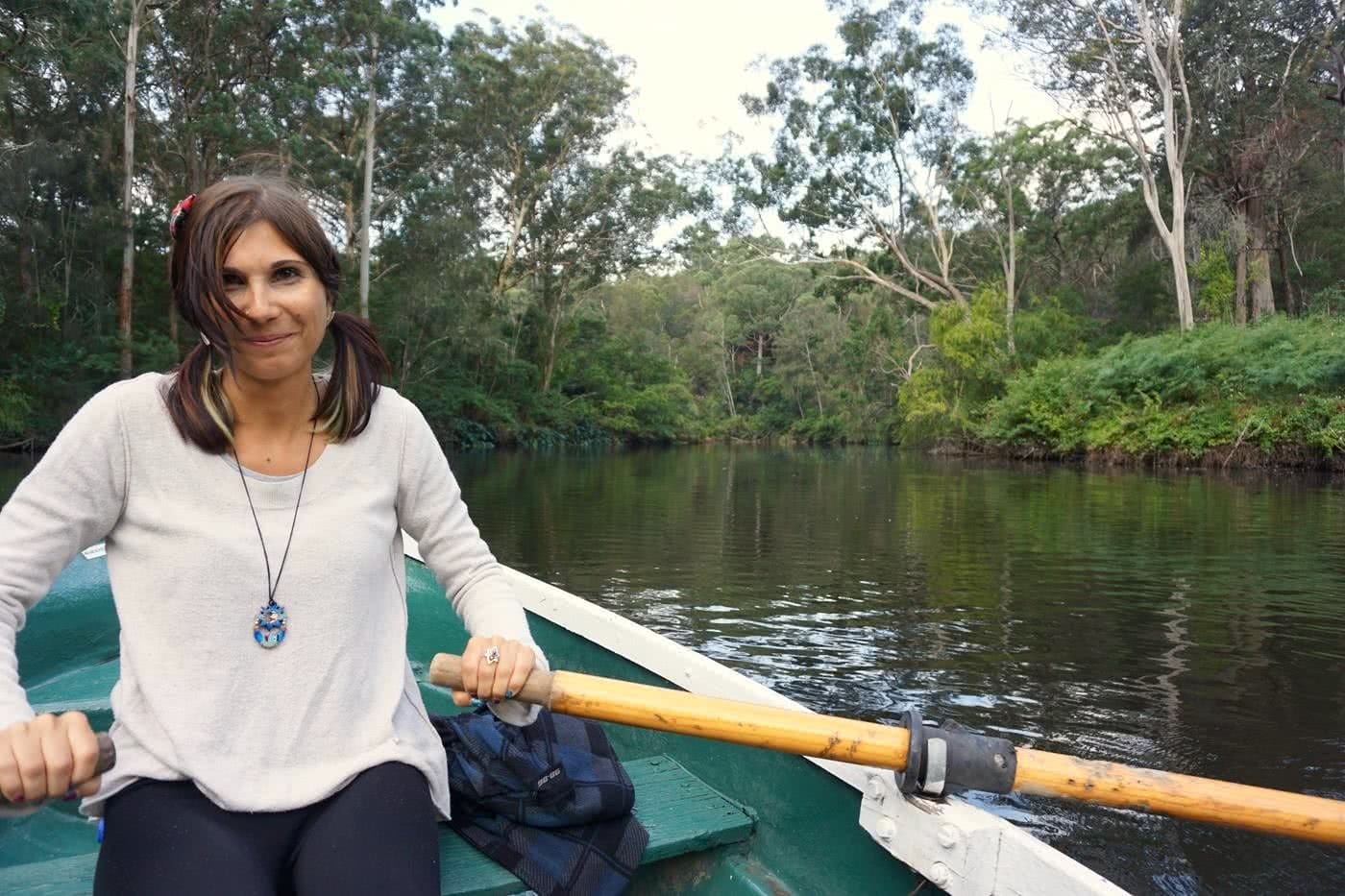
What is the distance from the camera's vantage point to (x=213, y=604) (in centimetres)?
111

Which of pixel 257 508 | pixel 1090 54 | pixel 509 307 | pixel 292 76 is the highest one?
pixel 1090 54

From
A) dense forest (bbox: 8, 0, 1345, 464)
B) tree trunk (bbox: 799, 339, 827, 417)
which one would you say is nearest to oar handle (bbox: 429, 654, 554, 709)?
dense forest (bbox: 8, 0, 1345, 464)

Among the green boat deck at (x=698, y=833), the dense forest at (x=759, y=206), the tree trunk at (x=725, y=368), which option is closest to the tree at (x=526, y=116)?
the dense forest at (x=759, y=206)

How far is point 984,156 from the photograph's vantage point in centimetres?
2545

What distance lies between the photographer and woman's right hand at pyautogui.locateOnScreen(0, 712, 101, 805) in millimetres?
926

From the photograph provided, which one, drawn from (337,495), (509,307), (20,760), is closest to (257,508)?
(337,495)

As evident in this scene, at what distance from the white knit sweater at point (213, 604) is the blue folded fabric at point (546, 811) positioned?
0.96ft

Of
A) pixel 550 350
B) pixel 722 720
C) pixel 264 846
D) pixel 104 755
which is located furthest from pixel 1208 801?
pixel 550 350

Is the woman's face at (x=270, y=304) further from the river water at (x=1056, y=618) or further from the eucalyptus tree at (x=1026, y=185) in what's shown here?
the eucalyptus tree at (x=1026, y=185)

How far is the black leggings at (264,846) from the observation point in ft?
3.38

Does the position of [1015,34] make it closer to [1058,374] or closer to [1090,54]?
[1090,54]

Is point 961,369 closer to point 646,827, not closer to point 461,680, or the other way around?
point 646,827

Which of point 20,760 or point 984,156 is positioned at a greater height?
point 984,156

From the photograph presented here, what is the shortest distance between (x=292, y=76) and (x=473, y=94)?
22.4 ft
